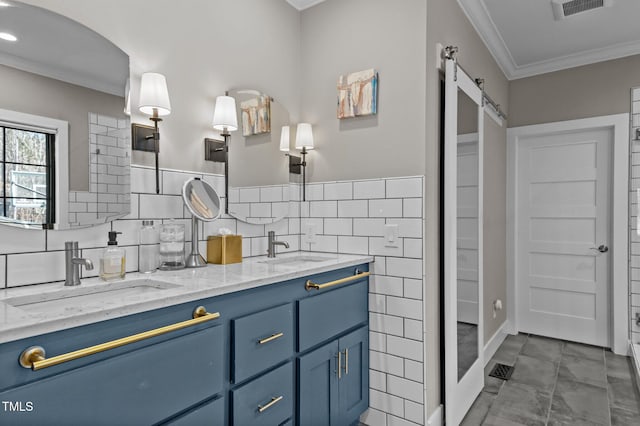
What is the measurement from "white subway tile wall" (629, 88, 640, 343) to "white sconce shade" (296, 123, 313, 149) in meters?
2.89

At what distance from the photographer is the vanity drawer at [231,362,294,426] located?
1.32 meters

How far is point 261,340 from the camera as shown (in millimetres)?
1405

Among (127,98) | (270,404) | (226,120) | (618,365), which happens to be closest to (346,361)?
(270,404)

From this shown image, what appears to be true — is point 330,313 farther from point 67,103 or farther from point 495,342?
point 495,342

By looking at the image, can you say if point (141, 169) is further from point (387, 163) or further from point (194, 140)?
point (387, 163)

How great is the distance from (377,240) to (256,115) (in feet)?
3.35

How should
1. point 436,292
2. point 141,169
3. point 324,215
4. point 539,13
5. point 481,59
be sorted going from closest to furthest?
point 141,169 < point 436,292 < point 324,215 < point 539,13 < point 481,59

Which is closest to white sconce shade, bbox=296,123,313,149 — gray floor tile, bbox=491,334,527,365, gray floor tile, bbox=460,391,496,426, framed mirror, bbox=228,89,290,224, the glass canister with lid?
framed mirror, bbox=228,89,290,224

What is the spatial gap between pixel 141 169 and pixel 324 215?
112cm

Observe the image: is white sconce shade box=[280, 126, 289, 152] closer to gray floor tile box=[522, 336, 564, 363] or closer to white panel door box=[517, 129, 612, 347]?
white panel door box=[517, 129, 612, 347]

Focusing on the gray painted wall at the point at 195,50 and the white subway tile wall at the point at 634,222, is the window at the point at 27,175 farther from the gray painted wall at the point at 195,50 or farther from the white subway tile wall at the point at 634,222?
the white subway tile wall at the point at 634,222

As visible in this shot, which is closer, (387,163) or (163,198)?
(163,198)

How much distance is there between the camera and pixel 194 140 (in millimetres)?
1886

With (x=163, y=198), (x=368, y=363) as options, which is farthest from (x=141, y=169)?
(x=368, y=363)
